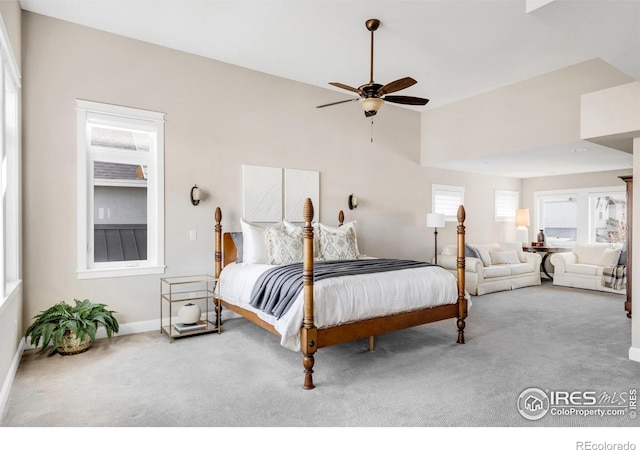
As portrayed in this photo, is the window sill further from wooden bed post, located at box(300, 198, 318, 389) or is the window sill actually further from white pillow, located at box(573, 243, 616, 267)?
white pillow, located at box(573, 243, 616, 267)

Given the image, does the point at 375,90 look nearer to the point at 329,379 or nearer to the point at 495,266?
the point at 329,379

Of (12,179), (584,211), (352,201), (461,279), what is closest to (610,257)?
(584,211)

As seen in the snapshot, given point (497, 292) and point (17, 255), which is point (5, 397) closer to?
point (17, 255)

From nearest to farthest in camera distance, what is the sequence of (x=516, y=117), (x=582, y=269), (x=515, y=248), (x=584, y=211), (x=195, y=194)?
(x=195, y=194), (x=516, y=117), (x=582, y=269), (x=515, y=248), (x=584, y=211)

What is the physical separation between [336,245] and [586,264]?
5391mm

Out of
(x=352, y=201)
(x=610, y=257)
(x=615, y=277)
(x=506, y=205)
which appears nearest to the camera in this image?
(x=352, y=201)

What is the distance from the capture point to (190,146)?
179 inches

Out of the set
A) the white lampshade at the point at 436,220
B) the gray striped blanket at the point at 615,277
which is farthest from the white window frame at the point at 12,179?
the gray striped blanket at the point at 615,277

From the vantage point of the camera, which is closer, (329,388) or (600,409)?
(600,409)

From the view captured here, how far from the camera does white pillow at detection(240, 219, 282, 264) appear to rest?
14.1 feet

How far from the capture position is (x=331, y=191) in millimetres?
5719

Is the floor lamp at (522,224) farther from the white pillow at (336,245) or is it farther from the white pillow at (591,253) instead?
the white pillow at (336,245)
